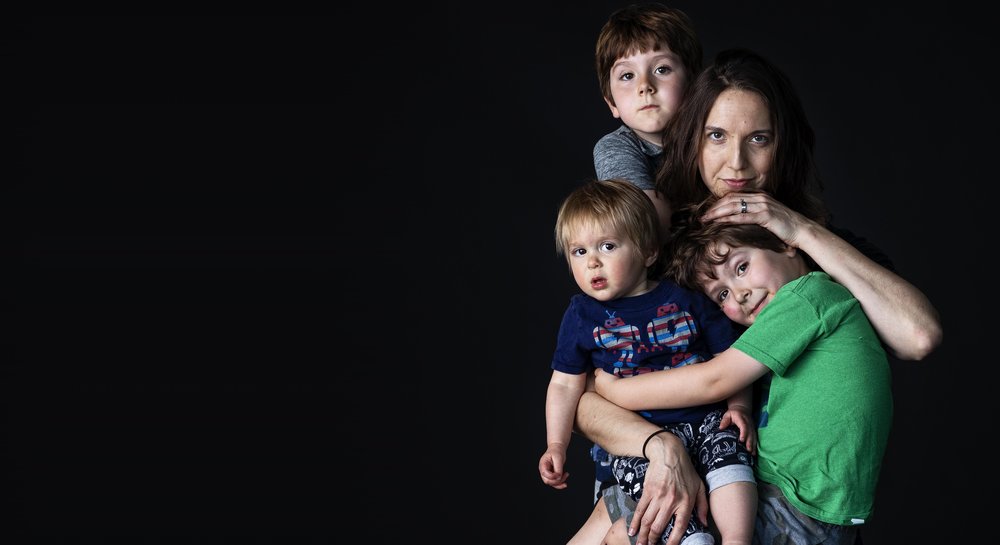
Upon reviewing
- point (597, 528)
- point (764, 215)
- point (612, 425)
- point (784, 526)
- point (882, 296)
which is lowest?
point (597, 528)

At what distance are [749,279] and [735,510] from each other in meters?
0.50

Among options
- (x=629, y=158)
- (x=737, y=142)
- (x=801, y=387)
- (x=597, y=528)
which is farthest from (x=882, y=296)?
(x=597, y=528)

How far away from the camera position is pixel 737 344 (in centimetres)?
238

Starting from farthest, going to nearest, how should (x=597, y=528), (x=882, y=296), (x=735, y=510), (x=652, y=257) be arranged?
1. (x=597, y=528)
2. (x=652, y=257)
3. (x=882, y=296)
4. (x=735, y=510)

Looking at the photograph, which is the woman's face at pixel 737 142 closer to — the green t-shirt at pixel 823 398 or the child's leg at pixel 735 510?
the green t-shirt at pixel 823 398

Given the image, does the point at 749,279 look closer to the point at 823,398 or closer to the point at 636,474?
the point at 823,398

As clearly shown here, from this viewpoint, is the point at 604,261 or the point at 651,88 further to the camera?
the point at 651,88

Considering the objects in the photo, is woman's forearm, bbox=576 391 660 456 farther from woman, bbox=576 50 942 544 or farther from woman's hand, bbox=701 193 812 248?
woman's hand, bbox=701 193 812 248

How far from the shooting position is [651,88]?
2.88 meters

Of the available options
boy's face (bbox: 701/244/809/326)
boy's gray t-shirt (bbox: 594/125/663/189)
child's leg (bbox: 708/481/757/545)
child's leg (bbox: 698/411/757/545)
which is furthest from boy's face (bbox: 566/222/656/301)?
child's leg (bbox: 708/481/757/545)

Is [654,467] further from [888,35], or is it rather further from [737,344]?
[888,35]

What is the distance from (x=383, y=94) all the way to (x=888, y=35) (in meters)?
2.10

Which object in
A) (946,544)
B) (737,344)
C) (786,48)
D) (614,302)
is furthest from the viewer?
(786,48)

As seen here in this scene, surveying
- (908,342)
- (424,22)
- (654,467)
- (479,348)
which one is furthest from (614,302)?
(424,22)
